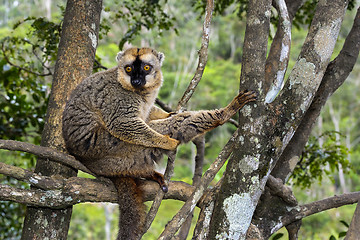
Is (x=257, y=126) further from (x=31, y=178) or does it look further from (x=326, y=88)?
(x=31, y=178)

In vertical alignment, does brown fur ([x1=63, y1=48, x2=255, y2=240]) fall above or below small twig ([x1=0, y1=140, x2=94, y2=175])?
above

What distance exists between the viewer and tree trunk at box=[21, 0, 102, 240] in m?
4.25

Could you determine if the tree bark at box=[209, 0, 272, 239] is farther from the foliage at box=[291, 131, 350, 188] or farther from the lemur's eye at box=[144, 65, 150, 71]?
the foliage at box=[291, 131, 350, 188]

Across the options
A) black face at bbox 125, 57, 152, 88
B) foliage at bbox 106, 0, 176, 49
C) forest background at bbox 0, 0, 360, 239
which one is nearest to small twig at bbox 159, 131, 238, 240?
black face at bbox 125, 57, 152, 88

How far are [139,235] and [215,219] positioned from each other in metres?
0.87

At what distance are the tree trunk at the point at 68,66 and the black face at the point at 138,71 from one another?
2.01 feet

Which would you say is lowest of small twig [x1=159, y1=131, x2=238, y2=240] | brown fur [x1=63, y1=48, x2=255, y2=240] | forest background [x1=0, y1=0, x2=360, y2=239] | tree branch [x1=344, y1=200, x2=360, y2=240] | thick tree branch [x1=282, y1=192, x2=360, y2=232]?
tree branch [x1=344, y1=200, x2=360, y2=240]

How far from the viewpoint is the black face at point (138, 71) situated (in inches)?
167

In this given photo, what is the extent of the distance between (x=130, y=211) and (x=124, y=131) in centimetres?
77

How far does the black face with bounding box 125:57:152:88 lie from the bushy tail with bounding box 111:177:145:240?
1.03 metres

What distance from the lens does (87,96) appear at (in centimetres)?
423

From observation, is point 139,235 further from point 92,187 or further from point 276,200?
point 276,200

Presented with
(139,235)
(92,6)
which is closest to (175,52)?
(92,6)

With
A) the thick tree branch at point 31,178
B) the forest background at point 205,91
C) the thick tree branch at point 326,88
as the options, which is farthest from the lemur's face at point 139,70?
the forest background at point 205,91
